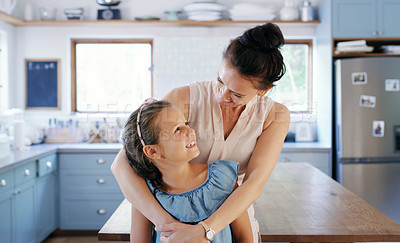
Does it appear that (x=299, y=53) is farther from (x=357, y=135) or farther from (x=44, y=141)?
(x=44, y=141)

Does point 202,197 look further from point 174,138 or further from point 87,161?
point 87,161

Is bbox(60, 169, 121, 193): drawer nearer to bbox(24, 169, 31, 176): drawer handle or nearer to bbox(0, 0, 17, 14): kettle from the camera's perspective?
bbox(24, 169, 31, 176): drawer handle

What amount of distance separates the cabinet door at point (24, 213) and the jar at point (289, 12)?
2968 mm

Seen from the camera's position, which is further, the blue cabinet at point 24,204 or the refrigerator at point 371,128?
the refrigerator at point 371,128

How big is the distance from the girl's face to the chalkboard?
3330 millimetres

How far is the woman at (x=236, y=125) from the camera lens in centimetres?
113

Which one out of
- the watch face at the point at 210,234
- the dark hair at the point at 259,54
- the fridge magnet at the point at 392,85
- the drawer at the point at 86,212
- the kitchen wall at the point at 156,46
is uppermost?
the kitchen wall at the point at 156,46

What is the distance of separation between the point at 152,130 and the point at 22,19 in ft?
11.8

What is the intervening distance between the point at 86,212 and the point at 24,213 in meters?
0.73

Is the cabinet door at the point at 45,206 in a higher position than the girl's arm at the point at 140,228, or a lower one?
lower

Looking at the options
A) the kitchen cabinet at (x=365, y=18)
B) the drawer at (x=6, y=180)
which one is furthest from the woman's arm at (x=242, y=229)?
the kitchen cabinet at (x=365, y=18)

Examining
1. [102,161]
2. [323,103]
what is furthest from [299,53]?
[102,161]

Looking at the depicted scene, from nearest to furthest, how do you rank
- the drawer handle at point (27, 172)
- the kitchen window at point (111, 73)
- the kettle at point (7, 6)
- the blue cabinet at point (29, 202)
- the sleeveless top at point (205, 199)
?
the sleeveless top at point (205, 199), the blue cabinet at point (29, 202), the drawer handle at point (27, 172), the kettle at point (7, 6), the kitchen window at point (111, 73)

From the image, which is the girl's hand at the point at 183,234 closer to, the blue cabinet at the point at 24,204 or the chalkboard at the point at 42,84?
the blue cabinet at the point at 24,204
